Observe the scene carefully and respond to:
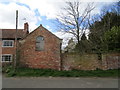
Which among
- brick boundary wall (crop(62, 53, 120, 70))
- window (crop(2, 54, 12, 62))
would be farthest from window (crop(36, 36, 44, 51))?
window (crop(2, 54, 12, 62))

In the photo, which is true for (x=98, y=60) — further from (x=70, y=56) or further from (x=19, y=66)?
(x=19, y=66)

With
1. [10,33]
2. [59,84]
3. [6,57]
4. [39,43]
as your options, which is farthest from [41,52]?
[59,84]

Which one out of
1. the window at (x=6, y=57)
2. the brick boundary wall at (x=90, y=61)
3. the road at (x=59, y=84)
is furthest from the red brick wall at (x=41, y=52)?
the road at (x=59, y=84)

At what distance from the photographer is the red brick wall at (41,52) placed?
21.5 m

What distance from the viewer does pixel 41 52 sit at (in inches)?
854

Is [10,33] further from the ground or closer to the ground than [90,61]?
further from the ground

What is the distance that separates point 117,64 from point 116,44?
366cm

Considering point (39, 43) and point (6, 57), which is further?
point (6, 57)

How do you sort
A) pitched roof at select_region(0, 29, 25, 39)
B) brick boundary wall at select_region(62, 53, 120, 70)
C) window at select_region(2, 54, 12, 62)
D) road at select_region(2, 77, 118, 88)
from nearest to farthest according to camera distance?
1. road at select_region(2, 77, 118, 88)
2. brick boundary wall at select_region(62, 53, 120, 70)
3. window at select_region(2, 54, 12, 62)
4. pitched roof at select_region(0, 29, 25, 39)

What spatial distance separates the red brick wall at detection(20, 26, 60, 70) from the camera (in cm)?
2147

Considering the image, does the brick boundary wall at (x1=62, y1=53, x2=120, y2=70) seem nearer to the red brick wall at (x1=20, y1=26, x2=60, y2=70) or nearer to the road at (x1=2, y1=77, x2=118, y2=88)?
the red brick wall at (x1=20, y1=26, x2=60, y2=70)

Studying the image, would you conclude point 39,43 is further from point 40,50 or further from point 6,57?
point 6,57

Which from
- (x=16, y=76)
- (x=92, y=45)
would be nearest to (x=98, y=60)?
(x=92, y=45)

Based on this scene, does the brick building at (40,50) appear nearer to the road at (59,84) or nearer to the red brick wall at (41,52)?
the red brick wall at (41,52)
